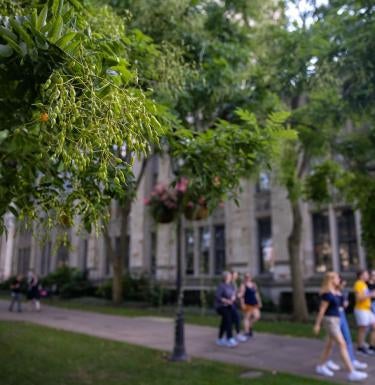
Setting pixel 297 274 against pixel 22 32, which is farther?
pixel 297 274

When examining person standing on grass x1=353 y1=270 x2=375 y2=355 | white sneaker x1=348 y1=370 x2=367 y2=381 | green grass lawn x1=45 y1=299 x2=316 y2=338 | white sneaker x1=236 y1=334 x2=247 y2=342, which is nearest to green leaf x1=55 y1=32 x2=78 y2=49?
white sneaker x1=348 y1=370 x2=367 y2=381

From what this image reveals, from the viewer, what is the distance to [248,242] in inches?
926

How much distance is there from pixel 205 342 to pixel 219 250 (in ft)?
45.6

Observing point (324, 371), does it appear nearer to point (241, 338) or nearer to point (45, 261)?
point (241, 338)

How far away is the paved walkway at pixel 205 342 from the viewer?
9289mm

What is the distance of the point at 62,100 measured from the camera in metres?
2.87

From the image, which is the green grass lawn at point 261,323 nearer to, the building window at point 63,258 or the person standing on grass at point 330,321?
the person standing on grass at point 330,321

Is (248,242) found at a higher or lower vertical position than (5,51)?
higher

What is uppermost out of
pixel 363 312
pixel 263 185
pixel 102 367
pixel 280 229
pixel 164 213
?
pixel 263 185

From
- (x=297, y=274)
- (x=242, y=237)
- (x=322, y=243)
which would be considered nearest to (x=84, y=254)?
(x=242, y=237)

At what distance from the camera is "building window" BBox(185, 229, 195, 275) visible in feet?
87.4

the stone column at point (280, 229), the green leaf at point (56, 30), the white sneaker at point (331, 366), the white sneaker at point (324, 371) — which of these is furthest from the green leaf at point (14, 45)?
the stone column at point (280, 229)

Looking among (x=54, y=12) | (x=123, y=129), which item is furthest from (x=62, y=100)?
(x=54, y=12)

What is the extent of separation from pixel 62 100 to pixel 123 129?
571 millimetres
